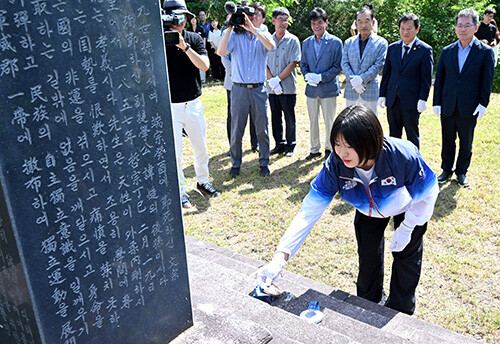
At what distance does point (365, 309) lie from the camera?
274 cm

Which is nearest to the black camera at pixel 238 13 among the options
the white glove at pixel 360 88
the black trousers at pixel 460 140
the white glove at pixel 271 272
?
the white glove at pixel 360 88

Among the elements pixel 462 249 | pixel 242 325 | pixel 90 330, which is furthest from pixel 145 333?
pixel 462 249

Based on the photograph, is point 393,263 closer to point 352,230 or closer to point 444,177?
point 352,230

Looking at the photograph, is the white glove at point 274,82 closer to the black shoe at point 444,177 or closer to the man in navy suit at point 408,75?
the man in navy suit at point 408,75

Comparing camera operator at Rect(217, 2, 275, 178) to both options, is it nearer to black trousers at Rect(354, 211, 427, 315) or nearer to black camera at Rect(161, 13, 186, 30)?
black camera at Rect(161, 13, 186, 30)

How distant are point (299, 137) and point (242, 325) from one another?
474 centimetres

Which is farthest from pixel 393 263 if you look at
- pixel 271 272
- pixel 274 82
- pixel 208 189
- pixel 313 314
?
pixel 274 82

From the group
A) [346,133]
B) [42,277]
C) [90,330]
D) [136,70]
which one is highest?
[136,70]

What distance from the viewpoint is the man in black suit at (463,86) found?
4469mm

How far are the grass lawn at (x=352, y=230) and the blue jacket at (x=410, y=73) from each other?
98 cm

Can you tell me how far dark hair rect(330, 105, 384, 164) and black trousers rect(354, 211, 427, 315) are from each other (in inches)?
29.2

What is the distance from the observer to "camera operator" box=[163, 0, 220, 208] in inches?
158

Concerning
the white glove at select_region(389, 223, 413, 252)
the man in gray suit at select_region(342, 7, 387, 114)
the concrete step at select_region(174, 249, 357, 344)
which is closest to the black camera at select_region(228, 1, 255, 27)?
the man in gray suit at select_region(342, 7, 387, 114)

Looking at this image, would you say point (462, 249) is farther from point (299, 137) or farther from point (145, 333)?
point (299, 137)
